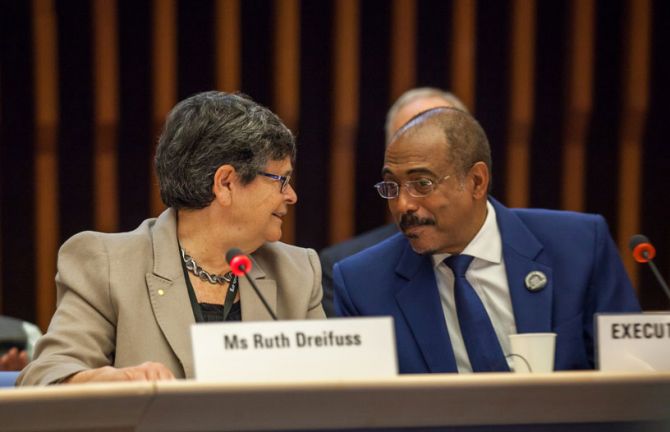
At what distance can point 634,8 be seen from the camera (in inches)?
179

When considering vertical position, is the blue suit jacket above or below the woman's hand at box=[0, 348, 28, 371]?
above

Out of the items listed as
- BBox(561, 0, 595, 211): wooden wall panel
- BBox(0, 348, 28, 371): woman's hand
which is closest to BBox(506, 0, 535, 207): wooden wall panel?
BBox(561, 0, 595, 211): wooden wall panel

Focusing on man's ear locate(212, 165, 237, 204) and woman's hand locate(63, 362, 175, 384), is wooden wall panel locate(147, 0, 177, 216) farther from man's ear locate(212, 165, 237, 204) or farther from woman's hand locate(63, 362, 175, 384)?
woman's hand locate(63, 362, 175, 384)

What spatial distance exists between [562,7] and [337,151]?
1.22 m

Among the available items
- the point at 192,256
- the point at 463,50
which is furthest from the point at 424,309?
the point at 463,50

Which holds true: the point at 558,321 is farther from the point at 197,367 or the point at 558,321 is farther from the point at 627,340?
the point at 197,367

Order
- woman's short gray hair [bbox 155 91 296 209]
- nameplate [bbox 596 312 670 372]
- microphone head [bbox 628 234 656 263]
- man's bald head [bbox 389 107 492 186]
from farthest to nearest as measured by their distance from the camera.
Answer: man's bald head [bbox 389 107 492 186] < woman's short gray hair [bbox 155 91 296 209] < microphone head [bbox 628 234 656 263] < nameplate [bbox 596 312 670 372]

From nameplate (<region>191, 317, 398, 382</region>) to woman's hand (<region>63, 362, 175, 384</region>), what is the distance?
298 mm

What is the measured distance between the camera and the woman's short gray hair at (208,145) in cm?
247

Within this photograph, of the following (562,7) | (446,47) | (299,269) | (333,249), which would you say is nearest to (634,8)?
(562,7)

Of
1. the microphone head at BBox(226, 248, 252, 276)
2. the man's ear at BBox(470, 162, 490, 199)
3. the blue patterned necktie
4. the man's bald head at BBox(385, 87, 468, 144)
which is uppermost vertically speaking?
the man's bald head at BBox(385, 87, 468, 144)

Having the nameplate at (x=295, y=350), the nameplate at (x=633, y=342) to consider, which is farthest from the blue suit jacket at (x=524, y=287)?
the nameplate at (x=295, y=350)

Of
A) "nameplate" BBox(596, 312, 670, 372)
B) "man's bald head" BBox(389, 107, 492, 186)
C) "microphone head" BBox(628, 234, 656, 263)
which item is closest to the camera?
"nameplate" BBox(596, 312, 670, 372)

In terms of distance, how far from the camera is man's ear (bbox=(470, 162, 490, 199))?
272 cm
